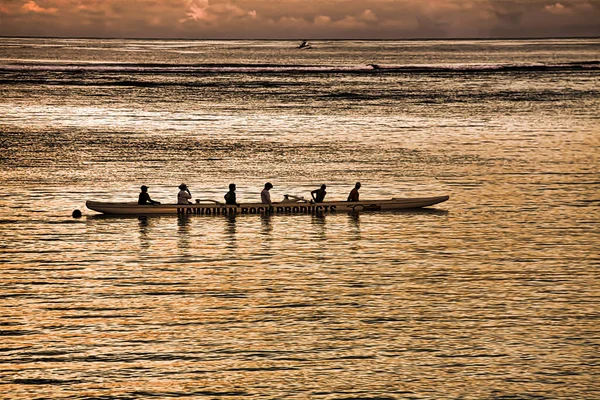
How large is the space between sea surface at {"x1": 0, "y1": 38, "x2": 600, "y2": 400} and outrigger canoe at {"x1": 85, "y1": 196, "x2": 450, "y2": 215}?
54 centimetres

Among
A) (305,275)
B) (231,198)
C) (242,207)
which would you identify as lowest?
(305,275)

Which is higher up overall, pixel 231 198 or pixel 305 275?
pixel 231 198

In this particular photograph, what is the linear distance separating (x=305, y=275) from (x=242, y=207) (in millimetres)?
13060

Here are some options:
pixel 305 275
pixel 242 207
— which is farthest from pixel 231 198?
pixel 305 275

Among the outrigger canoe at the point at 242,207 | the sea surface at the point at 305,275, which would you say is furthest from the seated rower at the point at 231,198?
the sea surface at the point at 305,275

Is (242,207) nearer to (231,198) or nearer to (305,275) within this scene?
(231,198)

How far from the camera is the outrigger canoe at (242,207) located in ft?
158

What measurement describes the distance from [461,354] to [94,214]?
27100 mm

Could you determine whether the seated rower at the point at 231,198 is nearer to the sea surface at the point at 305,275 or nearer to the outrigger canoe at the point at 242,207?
the outrigger canoe at the point at 242,207

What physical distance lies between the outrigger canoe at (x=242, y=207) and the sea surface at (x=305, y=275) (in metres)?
0.54

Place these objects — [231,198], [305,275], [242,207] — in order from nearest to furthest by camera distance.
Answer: [305,275], [231,198], [242,207]

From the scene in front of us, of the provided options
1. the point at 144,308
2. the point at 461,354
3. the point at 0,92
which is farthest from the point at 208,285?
the point at 0,92

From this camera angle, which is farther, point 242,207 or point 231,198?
point 242,207

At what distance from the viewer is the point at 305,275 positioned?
36.2 meters
